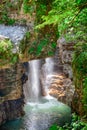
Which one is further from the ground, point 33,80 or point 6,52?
point 6,52

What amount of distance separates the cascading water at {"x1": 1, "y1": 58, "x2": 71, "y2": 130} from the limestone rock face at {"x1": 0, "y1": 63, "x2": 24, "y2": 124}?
0.73 metres

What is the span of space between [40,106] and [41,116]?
2.69 metres

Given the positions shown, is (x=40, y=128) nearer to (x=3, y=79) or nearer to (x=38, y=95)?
(x=3, y=79)

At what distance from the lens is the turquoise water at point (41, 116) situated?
1903cm

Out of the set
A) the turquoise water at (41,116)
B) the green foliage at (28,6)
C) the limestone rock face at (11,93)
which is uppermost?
the green foliage at (28,6)

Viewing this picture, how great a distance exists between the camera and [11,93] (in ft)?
67.6

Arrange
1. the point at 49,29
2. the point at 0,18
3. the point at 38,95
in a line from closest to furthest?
1. the point at 49,29
2. the point at 0,18
3. the point at 38,95

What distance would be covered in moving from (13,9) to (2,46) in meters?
3.76

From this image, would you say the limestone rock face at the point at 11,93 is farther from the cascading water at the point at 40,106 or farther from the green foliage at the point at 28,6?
the green foliage at the point at 28,6

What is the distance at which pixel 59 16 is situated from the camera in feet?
20.1

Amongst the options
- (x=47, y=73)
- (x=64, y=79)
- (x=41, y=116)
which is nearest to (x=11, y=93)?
(x=41, y=116)

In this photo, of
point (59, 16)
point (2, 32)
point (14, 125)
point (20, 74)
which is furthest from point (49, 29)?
point (59, 16)

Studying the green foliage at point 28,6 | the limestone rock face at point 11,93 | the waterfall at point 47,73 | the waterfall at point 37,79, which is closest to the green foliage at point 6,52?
the green foliage at point 28,6

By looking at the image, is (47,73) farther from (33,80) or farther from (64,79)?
(64,79)
